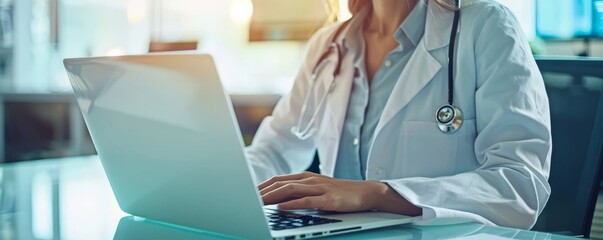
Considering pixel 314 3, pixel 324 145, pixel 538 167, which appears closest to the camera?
pixel 538 167

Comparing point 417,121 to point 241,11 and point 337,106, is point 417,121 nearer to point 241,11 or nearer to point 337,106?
point 337,106

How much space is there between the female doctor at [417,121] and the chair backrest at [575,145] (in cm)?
13

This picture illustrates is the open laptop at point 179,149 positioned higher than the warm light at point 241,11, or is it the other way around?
the warm light at point 241,11

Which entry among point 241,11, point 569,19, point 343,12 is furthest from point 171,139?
point 241,11

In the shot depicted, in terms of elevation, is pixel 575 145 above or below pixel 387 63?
below

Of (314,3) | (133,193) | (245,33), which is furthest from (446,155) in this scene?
(245,33)

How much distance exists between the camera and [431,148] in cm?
133

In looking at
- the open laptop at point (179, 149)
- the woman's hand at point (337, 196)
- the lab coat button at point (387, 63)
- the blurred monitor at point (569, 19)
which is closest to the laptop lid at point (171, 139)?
the open laptop at point (179, 149)

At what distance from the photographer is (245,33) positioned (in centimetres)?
442

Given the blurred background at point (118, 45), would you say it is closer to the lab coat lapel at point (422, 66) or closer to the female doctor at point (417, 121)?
the female doctor at point (417, 121)

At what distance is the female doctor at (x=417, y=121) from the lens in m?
1.01

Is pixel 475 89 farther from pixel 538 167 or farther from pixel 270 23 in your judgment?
pixel 270 23

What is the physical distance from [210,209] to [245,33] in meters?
3.60

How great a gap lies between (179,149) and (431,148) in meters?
0.59
